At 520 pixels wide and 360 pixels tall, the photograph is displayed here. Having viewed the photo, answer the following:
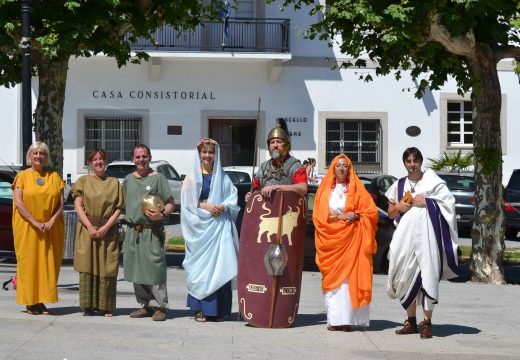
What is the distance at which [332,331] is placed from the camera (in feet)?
34.9

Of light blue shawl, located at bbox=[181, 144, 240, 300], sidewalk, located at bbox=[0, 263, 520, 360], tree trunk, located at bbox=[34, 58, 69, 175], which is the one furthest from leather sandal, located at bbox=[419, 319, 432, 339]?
tree trunk, located at bbox=[34, 58, 69, 175]

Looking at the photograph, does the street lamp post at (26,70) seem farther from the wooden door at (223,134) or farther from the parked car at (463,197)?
the wooden door at (223,134)

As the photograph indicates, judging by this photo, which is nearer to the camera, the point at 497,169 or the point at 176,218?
the point at 497,169

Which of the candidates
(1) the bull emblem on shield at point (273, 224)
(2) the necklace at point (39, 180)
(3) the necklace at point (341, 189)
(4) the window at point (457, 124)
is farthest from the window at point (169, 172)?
(1) the bull emblem on shield at point (273, 224)

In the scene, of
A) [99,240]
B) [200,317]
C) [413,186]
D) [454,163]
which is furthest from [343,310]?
[454,163]

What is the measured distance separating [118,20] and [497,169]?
612 centimetres

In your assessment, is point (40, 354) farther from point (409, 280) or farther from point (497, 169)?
point (497, 169)

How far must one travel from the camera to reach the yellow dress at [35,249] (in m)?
11.0

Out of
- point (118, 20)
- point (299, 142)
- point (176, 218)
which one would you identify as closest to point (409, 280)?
point (118, 20)

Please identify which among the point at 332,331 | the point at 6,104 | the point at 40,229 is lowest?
the point at 332,331

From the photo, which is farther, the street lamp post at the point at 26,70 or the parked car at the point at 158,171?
the parked car at the point at 158,171

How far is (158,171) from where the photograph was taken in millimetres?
26906

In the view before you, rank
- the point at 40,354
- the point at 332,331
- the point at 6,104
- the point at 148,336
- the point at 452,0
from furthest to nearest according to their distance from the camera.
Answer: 1. the point at 6,104
2. the point at 452,0
3. the point at 332,331
4. the point at 148,336
5. the point at 40,354

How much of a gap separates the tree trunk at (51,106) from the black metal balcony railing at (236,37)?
14.1 m
